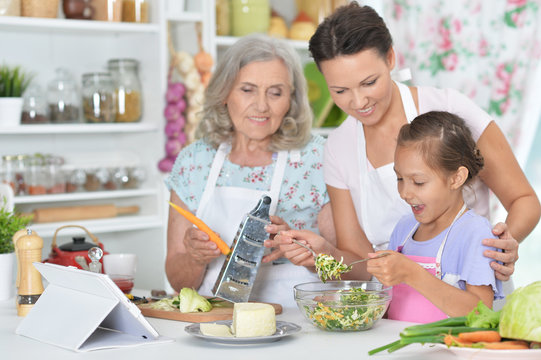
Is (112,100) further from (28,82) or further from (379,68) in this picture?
(379,68)

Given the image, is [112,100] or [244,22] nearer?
[112,100]

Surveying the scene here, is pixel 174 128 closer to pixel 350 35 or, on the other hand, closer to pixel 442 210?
pixel 350 35

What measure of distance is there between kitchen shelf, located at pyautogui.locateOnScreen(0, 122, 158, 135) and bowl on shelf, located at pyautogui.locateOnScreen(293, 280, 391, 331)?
180 cm

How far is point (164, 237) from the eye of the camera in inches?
135

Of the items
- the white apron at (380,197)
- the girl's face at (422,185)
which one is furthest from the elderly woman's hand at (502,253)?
the white apron at (380,197)

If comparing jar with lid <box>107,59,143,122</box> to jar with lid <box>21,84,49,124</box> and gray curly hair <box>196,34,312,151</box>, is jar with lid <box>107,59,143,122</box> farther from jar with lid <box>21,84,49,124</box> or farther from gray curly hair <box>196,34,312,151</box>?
gray curly hair <box>196,34,312,151</box>

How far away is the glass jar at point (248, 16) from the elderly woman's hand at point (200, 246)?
1649 mm

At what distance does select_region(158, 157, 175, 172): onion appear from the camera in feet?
10.9

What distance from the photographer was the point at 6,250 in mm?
2215

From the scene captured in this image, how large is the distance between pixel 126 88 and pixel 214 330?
78.3 inches

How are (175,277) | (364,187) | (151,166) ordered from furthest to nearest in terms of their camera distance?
(151,166)
(175,277)
(364,187)

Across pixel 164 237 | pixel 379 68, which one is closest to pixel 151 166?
pixel 164 237

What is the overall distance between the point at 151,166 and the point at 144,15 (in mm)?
687

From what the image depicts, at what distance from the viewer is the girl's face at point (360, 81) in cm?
196
